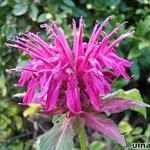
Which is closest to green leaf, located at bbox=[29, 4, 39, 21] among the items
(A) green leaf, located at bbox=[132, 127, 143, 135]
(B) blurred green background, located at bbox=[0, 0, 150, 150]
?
(B) blurred green background, located at bbox=[0, 0, 150, 150]

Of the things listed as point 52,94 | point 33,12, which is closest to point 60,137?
point 52,94

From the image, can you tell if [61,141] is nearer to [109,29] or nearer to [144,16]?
[109,29]

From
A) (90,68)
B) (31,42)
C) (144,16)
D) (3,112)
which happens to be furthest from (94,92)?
(3,112)

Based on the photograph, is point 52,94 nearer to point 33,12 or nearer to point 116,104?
point 116,104

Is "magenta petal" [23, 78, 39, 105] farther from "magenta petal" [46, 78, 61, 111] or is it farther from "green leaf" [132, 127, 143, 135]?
"green leaf" [132, 127, 143, 135]

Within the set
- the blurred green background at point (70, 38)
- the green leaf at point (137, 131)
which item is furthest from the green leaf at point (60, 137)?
the green leaf at point (137, 131)

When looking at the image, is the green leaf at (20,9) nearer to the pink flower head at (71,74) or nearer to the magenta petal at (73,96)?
the pink flower head at (71,74)
